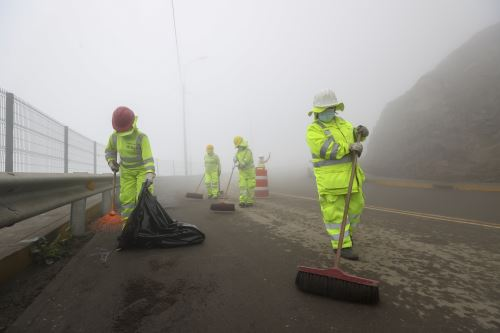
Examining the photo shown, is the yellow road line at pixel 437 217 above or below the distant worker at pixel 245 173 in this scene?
below

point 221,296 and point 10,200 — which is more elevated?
point 10,200

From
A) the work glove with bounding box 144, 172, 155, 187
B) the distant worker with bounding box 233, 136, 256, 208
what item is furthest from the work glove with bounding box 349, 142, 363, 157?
the distant worker with bounding box 233, 136, 256, 208

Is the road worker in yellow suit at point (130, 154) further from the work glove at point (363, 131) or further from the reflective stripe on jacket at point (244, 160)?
the reflective stripe on jacket at point (244, 160)

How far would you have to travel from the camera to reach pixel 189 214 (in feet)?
20.4

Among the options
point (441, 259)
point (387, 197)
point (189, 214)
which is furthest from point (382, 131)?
point (441, 259)

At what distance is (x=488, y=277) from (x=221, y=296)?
2.27 metres

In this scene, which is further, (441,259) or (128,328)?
(441,259)

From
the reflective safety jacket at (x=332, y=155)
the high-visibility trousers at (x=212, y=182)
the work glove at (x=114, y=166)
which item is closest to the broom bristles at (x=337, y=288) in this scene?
the reflective safety jacket at (x=332, y=155)

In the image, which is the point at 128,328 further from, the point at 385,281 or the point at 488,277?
the point at 488,277

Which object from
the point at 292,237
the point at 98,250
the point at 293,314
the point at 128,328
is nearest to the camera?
the point at 128,328

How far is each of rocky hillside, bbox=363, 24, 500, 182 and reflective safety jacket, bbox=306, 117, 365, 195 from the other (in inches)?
365

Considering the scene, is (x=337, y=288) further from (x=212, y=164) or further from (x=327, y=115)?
(x=212, y=164)

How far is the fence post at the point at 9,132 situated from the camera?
595 centimetres

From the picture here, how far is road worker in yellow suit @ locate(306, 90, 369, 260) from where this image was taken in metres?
3.25
